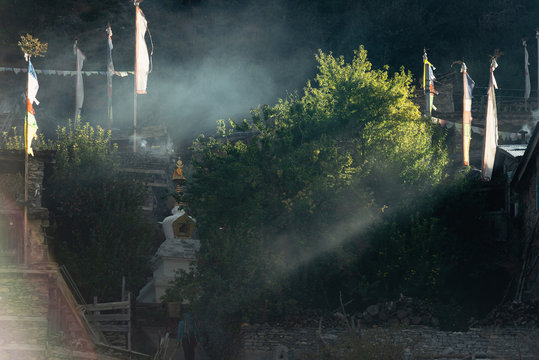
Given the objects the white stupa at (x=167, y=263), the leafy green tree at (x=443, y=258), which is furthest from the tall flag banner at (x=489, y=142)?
the white stupa at (x=167, y=263)

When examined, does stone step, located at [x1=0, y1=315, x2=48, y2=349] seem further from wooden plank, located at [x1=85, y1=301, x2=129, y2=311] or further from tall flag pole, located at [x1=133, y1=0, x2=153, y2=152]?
tall flag pole, located at [x1=133, y1=0, x2=153, y2=152]

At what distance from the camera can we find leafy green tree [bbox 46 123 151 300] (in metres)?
42.2

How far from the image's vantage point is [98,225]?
144 feet

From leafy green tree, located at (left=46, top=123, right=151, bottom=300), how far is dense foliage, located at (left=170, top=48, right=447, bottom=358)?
20.5 ft

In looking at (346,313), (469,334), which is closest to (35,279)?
(346,313)

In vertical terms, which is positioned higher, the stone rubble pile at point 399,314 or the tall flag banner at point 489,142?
the tall flag banner at point 489,142

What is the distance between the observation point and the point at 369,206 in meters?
36.4

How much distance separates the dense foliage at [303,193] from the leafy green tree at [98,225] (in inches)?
246

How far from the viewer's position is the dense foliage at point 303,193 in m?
33.2

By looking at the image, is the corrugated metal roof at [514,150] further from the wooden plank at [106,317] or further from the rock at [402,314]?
the wooden plank at [106,317]

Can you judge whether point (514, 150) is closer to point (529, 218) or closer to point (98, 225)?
point (529, 218)

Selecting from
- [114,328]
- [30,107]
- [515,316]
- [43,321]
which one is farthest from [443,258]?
[30,107]

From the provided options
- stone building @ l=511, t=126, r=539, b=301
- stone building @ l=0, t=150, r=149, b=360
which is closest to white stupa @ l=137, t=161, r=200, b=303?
stone building @ l=0, t=150, r=149, b=360

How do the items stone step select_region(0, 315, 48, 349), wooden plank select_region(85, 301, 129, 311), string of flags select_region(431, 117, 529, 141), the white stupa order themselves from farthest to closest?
string of flags select_region(431, 117, 529, 141) < the white stupa < wooden plank select_region(85, 301, 129, 311) < stone step select_region(0, 315, 48, 349)
